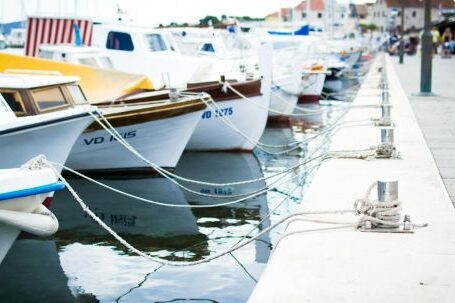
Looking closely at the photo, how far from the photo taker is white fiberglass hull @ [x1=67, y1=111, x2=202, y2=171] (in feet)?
46.0

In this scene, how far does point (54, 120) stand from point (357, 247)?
595 centimetres

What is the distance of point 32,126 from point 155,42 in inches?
411

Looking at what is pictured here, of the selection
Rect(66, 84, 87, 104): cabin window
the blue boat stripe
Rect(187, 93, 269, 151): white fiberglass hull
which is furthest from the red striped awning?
the blue boat stripe

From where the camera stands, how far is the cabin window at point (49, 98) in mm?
11085

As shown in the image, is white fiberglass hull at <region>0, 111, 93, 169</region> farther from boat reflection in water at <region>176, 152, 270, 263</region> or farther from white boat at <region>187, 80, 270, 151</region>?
white boat at <region>187, 80, 270, 151</region>

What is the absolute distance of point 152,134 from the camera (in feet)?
47.4

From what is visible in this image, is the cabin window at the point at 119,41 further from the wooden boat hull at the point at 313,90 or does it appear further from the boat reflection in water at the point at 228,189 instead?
the wooden boat hull at the point at 313,90

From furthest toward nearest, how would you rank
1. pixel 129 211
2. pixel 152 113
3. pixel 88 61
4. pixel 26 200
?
pixel 88 61 → pixel 152 113 → pixel 129 211 → pixel 26 200

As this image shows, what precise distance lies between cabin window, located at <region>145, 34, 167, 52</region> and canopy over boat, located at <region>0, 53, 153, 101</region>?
367cm

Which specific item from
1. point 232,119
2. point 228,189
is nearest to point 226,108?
point 232,119

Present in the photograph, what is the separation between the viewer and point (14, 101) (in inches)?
432

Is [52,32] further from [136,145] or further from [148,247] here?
[148,247]

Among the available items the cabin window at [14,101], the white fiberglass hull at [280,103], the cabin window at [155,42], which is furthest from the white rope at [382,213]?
the white fiberglass hull at [280,103]

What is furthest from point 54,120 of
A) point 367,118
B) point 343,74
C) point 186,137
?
point 343,74
